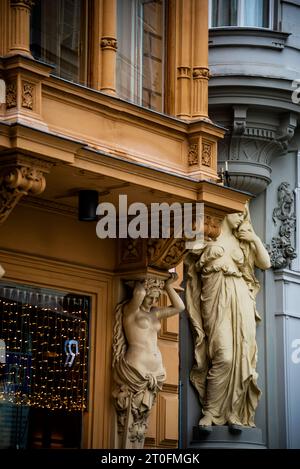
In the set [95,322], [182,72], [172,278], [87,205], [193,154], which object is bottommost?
[95,322]

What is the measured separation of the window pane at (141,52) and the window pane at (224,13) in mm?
2810

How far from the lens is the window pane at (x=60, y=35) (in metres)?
13.3

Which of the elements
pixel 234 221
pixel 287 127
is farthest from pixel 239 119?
pixel 234 221

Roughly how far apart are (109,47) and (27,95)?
1634 millimetres

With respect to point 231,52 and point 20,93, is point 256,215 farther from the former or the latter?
point 20,93

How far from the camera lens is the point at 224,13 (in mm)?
17656

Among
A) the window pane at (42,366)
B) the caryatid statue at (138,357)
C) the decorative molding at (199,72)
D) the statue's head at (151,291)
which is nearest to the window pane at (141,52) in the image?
the decorative molding at (199,72)

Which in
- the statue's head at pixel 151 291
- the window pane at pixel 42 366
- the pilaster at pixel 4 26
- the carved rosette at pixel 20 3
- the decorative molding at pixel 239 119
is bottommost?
the window pane at pixel 42 366

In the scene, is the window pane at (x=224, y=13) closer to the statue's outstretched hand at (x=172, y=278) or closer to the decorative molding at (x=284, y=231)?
the decorative molding at (x=284, y=231)

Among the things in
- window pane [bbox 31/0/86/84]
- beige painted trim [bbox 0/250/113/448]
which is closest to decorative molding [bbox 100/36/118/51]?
window pane [bbox 31/0/86/84]

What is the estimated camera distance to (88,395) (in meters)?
14.4

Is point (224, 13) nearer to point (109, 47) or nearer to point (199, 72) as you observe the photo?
→ point (199, 72)

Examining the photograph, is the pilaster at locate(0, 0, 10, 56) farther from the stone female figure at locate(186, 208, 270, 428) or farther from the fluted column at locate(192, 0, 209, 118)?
the stone female figure at locate(186, 208, 270, 428)

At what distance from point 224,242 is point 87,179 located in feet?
13.5
